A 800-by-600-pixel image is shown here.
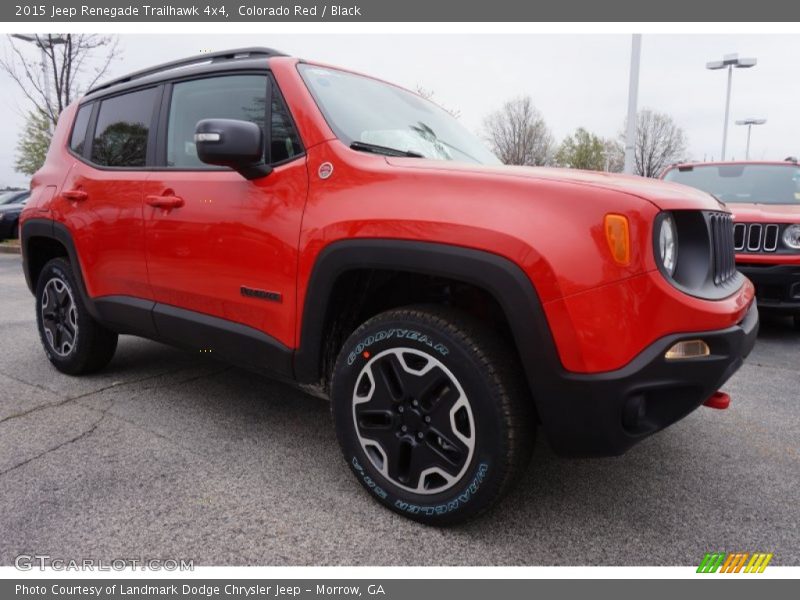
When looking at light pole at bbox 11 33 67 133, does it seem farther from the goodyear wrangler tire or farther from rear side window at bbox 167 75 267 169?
the goodyear wrangler tire

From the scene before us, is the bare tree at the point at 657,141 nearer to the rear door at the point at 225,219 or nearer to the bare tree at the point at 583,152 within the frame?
the bare tree at the point at 583,152

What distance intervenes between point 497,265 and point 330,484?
1241 mm

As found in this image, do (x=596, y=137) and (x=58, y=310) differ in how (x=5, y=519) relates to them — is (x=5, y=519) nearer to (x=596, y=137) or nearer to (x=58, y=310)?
Answer: (x=58, y=310)

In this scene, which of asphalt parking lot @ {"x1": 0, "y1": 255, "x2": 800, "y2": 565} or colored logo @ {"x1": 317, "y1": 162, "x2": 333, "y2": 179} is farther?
colored logo @ {"x1": 317, "y1": 162, "x2": 333, "y2": 179}

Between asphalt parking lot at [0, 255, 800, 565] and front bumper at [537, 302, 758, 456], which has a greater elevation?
front bumper at [537, 302, 758, 456]

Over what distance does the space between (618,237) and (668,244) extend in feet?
0.84

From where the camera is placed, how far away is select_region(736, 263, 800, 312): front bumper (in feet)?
15.5

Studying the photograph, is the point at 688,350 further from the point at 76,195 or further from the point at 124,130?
the point at 76,195

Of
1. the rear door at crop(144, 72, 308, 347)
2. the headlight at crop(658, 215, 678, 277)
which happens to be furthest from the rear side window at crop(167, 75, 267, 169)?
the headlight at crop(658, 215, 678, 277)

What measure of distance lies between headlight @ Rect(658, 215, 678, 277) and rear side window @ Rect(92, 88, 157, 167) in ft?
8.71

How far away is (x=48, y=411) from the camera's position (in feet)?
10.6

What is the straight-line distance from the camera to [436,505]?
2.09 m

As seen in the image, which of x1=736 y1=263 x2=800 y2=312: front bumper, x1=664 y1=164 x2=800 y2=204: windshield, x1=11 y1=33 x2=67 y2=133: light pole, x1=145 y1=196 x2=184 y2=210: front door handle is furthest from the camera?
x1=11 y1=33 x2=67 y2=133: light pole
